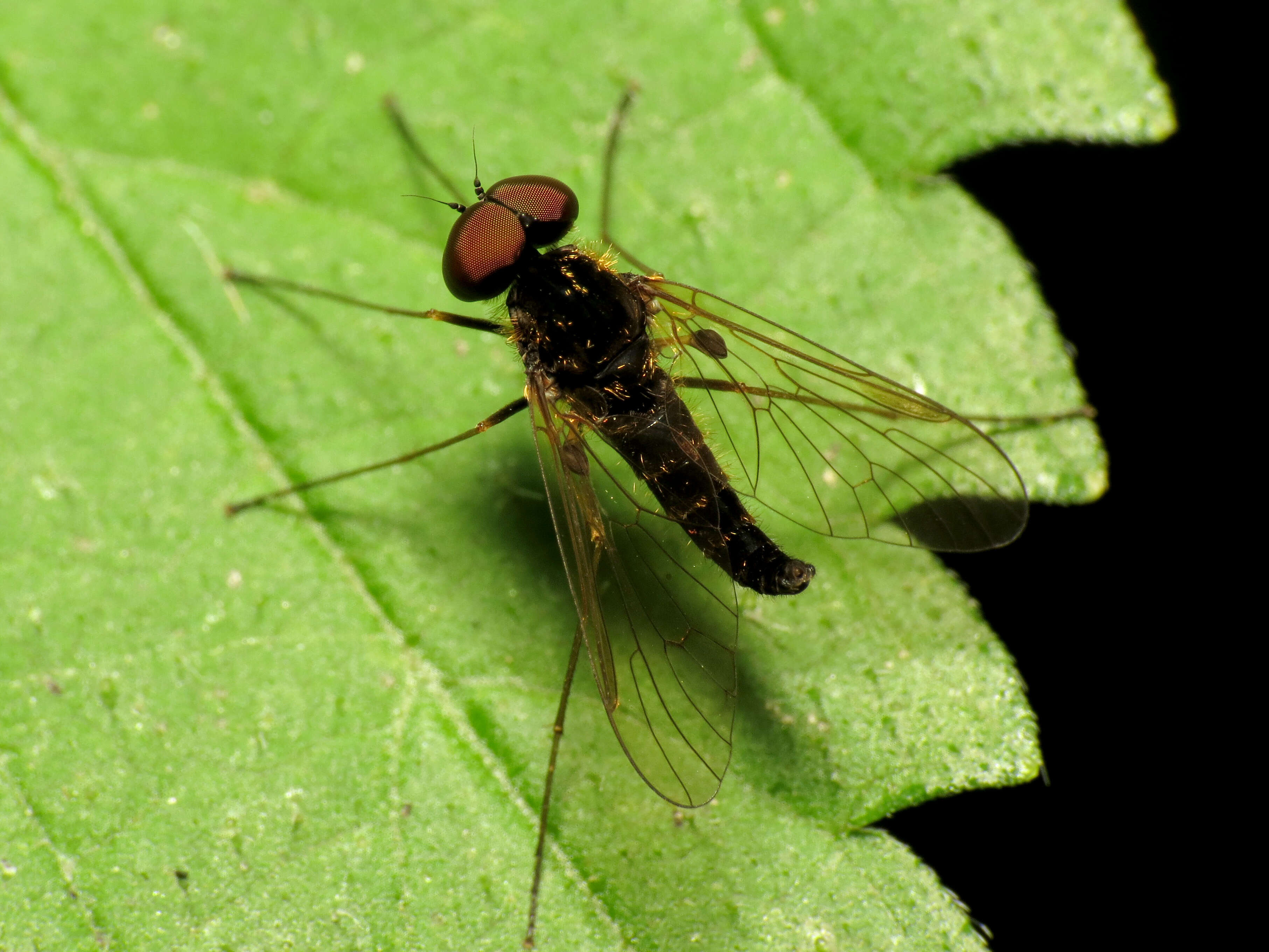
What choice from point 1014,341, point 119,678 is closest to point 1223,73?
point 1014,341

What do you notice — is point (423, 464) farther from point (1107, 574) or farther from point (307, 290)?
point (1107, 574)

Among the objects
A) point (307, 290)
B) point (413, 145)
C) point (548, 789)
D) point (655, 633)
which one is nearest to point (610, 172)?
point (413, 145)

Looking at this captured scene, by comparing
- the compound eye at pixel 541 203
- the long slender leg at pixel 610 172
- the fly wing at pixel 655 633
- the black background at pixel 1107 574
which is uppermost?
the compound eye at pixel 541 203

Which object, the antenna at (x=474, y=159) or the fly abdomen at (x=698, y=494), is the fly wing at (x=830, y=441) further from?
the antenna at (x=474, y=159)

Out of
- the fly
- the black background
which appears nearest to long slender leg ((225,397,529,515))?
the fly

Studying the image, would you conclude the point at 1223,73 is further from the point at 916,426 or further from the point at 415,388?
the point at 415,388

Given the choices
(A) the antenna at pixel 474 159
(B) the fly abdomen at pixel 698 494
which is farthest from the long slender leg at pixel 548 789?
(A) the antenna at pixel 474 159
